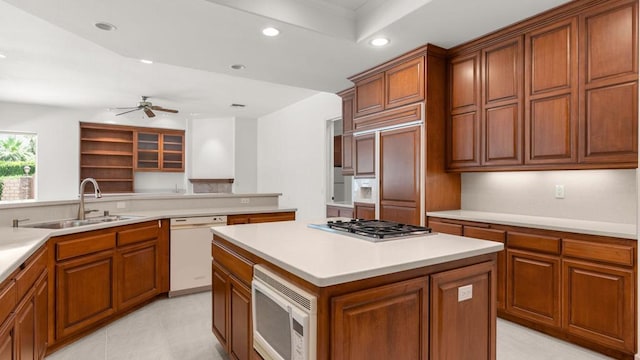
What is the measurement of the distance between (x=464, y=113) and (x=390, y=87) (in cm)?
82

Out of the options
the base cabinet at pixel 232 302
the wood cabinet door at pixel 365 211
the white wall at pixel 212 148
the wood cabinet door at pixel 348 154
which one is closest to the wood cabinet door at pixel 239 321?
the base cabinet at pixel 232 302

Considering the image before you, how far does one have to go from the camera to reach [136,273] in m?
3.15

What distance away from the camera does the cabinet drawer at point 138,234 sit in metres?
2.99

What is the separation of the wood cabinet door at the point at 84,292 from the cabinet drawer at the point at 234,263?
1.11m

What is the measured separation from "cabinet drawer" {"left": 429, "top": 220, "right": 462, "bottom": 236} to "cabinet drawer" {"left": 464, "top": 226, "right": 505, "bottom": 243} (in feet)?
0.23

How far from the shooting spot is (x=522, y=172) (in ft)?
10.7

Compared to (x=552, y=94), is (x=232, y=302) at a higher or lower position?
lower

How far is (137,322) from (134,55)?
8.47 ft

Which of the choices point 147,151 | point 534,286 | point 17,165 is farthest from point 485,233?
point 17,165

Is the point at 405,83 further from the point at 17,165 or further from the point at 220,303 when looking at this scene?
the point at 17,165

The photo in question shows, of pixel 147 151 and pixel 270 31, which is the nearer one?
pixel 270 31

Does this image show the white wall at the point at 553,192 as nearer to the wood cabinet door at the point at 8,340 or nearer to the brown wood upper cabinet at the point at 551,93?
the brown wood upper cabinet at the point at 551,93

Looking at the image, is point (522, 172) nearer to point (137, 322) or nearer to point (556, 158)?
point (556, 158)

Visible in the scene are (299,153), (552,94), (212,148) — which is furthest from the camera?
(212,148)
